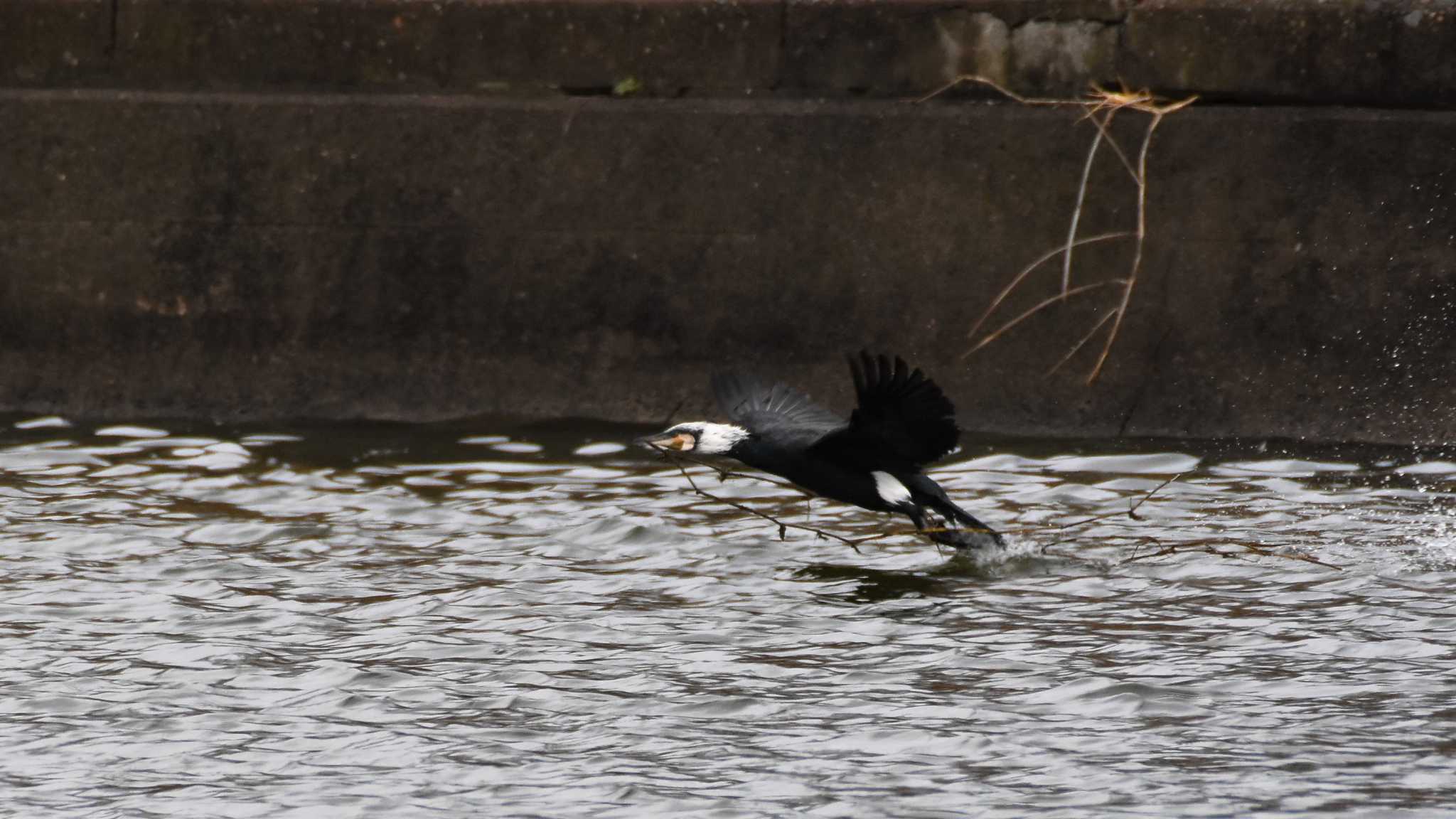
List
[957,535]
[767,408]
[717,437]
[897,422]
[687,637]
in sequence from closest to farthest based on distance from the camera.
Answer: [687,637]
[897,422]
[957,535]
[717,437]
[767,408]

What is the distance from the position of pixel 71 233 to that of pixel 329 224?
1110 millimetres

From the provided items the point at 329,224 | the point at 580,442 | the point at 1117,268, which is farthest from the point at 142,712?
the point at 1117,268

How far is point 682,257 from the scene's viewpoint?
27.7 feet

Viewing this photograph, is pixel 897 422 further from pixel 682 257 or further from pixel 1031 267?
pixel 682 257

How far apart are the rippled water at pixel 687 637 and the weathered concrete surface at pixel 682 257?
1.23ft

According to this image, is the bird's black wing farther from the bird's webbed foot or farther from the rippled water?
the rippled water

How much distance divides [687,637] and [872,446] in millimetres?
1136

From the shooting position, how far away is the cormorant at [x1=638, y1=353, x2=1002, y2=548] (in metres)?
6.24

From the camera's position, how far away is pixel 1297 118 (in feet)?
26.2

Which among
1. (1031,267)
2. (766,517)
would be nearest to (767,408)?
(766,517)

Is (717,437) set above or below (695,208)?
below

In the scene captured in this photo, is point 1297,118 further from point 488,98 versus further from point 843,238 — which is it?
point 488,98

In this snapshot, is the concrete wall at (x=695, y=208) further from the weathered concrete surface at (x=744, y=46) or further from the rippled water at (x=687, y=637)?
the rippled water at (x=687, y=637)

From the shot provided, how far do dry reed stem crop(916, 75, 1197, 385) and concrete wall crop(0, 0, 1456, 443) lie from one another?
0.05 meters
